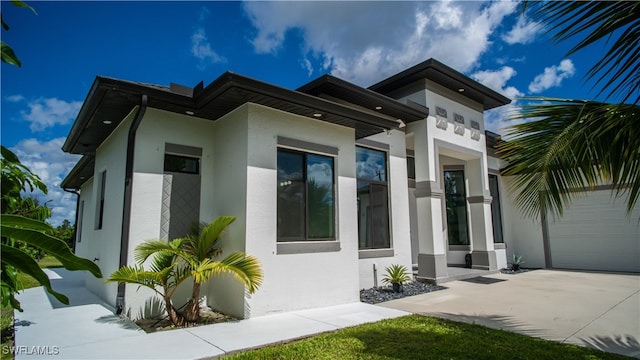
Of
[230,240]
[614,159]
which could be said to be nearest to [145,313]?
[230,240]

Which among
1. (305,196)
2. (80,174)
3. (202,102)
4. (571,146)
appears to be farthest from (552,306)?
(80,174)

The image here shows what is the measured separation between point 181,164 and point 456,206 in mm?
10030

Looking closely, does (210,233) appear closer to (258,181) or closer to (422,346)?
(258,181)

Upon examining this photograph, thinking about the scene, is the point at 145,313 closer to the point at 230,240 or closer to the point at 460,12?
the point at 230,240

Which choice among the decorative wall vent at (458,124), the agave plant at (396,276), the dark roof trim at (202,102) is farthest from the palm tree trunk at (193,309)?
the decorative wall vent at (458,124)

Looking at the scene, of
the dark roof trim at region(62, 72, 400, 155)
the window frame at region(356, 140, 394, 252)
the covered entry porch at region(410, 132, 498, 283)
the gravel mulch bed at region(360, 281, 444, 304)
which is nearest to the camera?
the dark roof trim at region(62, 72, 400, 155)

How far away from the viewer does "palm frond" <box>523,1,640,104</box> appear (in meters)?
2.95

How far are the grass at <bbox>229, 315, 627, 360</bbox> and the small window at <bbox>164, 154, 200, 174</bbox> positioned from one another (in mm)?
4088

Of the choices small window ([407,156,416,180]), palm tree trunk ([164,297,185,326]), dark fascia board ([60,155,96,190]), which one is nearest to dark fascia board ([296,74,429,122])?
small window ([407,156,416,180])

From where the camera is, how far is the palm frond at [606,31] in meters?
2.95

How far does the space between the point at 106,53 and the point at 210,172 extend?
112 inches

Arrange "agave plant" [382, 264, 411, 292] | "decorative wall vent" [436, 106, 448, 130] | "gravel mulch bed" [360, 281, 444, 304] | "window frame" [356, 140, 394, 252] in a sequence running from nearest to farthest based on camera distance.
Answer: "gravel mulch bed" [360, 281, 444, 304], "agave plant" [382, 264, 411, 292], "window frame" [356, 140, 394, 252], "decorative wall vent" [436, 106, 448, 130]

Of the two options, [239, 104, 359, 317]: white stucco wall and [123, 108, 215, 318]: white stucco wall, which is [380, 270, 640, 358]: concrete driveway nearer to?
[239, 104, 359, 317]: white stucco wall

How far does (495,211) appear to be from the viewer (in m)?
14.4
